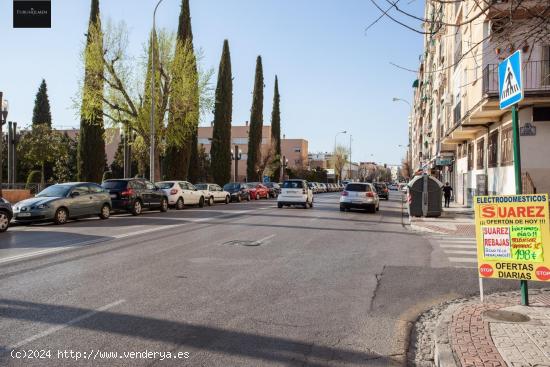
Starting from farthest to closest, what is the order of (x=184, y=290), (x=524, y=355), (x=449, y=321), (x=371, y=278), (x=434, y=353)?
(x=371, y=278), (x=184, y=290), (x=449, y=321), (x=434, y=353), (x=524, y=355)

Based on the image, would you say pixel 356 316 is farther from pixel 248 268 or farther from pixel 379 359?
pixel 248 268

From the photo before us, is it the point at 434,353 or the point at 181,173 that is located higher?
the point at 181,173

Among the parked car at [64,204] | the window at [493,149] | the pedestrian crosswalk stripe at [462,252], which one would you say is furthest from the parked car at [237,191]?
the pedestrian crosswalk stripe at [462,252]

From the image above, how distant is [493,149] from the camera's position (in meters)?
23.1

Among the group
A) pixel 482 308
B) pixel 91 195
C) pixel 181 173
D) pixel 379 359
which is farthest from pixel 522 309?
pixel 181 173

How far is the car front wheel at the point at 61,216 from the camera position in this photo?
1693cm

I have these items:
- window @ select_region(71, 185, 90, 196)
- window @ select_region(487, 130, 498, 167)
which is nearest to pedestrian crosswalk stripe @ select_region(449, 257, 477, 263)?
window @ select_region(487, 130, 498, 167)

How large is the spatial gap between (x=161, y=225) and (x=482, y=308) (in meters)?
12.4

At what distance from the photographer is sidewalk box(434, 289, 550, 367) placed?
4.33 meters

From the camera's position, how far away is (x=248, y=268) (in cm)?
880

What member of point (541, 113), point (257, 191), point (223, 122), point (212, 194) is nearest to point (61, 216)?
point (212, 194)

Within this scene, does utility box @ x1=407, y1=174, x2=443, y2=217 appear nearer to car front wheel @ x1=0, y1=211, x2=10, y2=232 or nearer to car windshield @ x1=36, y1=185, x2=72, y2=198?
car windshield @ x1=36, y1=185, x2=72, y2=198

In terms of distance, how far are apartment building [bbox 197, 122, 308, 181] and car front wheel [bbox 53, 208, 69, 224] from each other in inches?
2797

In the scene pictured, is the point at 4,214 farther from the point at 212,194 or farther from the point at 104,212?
the point at 212,194
